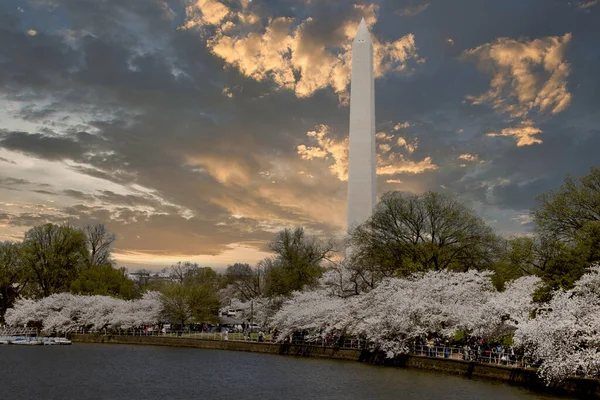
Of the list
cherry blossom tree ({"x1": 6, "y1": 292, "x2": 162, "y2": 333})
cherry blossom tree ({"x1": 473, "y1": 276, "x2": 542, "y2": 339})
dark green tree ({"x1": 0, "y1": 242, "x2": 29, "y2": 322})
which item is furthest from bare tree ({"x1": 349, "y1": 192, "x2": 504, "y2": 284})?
dark green tree ({"x1": 0, "y1": 242, "x2": 29, "y2": 322})

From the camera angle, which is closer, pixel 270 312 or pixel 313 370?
pixel 313 370

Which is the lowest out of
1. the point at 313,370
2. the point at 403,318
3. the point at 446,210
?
the point at 313,370

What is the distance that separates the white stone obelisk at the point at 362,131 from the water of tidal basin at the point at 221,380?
785 inches

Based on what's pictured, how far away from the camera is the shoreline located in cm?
2914

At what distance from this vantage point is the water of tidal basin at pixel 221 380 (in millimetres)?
31547

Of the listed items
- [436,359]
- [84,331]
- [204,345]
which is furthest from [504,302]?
[84,331]

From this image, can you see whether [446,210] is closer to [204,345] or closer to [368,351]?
[368,351]

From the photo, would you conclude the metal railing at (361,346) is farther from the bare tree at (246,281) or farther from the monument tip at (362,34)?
the monument tip at (362,34)

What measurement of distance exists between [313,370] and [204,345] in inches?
875

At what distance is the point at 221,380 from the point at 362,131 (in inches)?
1408

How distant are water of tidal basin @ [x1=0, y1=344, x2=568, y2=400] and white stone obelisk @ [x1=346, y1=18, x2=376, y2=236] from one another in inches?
785

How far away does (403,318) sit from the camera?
143 feet

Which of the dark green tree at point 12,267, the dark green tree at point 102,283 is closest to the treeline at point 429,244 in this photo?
the dark green tree at point 102,283

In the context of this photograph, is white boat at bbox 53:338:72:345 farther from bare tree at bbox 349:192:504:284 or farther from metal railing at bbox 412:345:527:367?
metal railing at bbox 412:345:527:367
